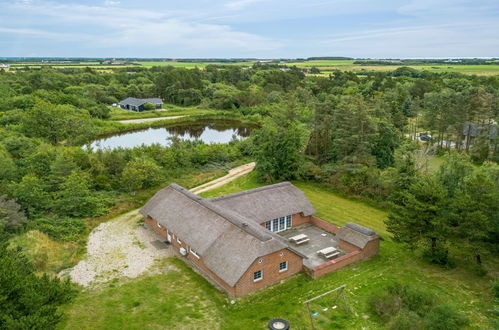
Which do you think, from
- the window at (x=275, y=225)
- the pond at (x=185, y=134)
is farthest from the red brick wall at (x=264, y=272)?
the pond at (x=185, y=134)

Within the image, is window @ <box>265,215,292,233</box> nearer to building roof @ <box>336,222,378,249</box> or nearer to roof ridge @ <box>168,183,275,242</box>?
roof ridge @ <box>168,183,275,242</box>

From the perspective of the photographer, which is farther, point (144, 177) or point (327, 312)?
point (144, 177)

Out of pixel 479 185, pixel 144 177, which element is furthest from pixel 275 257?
pixel 144 177

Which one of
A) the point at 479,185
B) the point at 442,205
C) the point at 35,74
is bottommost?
the point at 442,205

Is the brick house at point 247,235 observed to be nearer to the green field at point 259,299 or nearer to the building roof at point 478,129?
the green field at point 259,299

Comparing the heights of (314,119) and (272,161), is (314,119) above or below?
above

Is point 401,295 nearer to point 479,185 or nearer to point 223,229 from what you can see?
point 479,185
